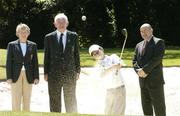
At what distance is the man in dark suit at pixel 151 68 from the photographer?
376 inches

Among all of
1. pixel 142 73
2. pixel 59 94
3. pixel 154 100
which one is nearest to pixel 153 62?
pixel 142 73

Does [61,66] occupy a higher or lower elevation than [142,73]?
higher

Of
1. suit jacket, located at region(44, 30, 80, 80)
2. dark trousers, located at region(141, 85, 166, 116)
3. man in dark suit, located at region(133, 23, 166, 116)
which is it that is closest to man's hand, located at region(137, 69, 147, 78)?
man in dark suit, located at region(133, 23, 166, 116)

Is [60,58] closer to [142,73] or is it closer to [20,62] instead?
[20,62]

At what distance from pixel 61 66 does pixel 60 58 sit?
13cm

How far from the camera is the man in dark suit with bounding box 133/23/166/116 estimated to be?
9.56 m

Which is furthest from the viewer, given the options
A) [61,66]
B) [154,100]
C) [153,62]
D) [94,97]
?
[94,97]

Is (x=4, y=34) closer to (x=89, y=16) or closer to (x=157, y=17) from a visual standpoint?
(x=89, y=16)

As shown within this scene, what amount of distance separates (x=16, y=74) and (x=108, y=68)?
1492 mm

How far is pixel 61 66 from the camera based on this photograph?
9.30 m

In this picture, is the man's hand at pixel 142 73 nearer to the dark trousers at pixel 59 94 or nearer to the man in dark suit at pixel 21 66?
the dark trousers at pixel 59 94

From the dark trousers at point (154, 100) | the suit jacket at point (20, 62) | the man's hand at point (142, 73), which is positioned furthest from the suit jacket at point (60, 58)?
the dark trousers at point (154, 100)

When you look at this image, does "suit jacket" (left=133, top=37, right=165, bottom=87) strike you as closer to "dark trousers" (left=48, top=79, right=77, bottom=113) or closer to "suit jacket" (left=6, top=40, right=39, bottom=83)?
"dark trousers" (left=48, top=79, right=77, bottom=113)

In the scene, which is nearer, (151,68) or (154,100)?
(151,68)
